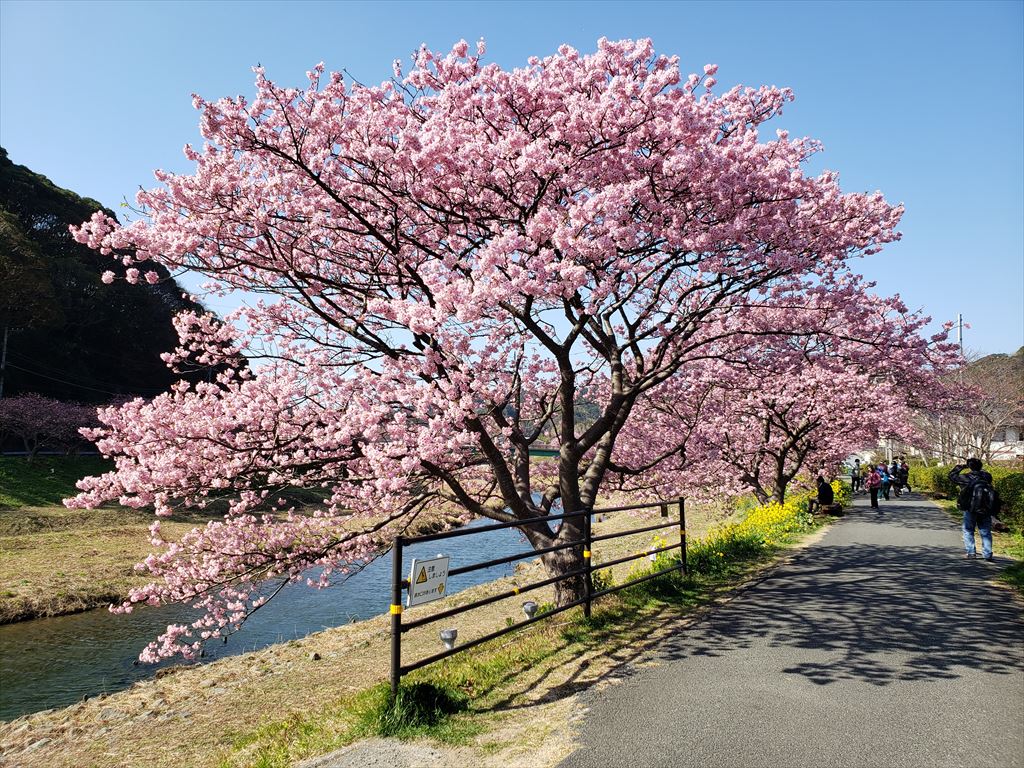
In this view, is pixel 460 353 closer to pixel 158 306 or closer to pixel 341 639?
pixel 341 639

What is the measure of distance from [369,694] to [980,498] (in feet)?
40.2

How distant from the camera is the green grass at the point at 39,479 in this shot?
27.4m

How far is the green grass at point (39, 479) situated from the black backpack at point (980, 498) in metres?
31.9

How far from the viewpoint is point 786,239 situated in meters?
8.80

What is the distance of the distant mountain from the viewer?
35375 millimetres

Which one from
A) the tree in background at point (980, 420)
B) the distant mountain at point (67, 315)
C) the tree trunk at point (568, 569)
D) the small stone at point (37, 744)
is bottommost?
the small stone at point (37, 744)

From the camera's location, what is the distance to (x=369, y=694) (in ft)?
18.8

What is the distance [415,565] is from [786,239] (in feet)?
22.2

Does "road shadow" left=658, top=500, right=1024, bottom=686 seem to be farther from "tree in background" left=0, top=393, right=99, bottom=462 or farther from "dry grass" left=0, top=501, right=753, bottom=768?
"tree in background" left=0, top=393, right=99, bottom=462

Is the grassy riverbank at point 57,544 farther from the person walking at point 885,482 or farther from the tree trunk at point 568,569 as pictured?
the person walking at point 885,482

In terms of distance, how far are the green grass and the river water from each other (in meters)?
14.6

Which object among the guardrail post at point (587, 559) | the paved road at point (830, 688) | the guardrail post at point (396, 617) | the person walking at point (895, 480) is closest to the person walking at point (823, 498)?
the paved road at point (830, 688)

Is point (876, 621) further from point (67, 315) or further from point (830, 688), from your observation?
point (67, 315)

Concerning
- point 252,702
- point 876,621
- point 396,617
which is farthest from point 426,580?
point 876,621
